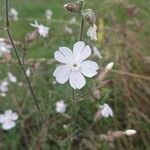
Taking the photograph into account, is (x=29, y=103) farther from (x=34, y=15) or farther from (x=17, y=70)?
(x=34, y=15)

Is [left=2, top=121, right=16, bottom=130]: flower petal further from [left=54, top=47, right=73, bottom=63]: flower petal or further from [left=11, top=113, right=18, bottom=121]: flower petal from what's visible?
[left=54, top=47, right=73, bottom=63]: flower petal

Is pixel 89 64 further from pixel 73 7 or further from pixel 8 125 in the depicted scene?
pixel 8 125

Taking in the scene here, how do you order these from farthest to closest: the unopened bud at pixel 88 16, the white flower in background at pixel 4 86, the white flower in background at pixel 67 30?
the white flower in background at pixel 67 30, the white flower in background at pixel 4 86, the unopened bud at pixel 88 16

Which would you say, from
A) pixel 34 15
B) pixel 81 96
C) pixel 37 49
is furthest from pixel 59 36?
pixel 81 96

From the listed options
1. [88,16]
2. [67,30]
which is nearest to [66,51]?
[88,16]

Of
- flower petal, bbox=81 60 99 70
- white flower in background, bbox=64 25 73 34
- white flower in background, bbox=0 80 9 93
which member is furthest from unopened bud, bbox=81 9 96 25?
white flower in background, bbox=64 25 73 34

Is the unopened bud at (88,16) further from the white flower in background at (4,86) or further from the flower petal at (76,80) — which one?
the white flower in background at (4,86)

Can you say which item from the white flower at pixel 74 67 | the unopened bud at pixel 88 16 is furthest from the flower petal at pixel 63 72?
the unopened bud at pixel 88 16
